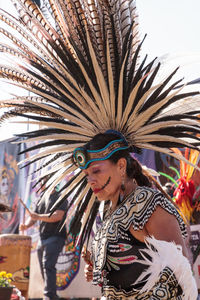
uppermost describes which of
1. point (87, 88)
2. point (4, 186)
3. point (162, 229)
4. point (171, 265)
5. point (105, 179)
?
point (87, 88)

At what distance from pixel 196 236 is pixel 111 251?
2928mm

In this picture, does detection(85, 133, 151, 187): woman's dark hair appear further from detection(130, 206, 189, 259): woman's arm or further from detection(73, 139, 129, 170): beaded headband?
detection(130, 206, 189, 259): woman's arm

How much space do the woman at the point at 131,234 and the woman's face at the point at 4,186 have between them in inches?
238

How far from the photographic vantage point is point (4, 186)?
27.0 feet

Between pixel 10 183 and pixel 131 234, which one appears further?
pixel 10 183

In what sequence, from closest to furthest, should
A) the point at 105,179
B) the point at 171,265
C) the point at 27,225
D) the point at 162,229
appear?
1. the point at 171,265
2. the point at 162,229
3. the point at 105,179
4. the point at 27,225

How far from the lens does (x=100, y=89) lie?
245cm

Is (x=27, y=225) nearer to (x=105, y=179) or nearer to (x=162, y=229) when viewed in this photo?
(x=105, y=179)

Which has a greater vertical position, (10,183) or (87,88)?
(87,88)

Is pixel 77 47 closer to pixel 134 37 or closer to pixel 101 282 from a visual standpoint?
pixel 134 37

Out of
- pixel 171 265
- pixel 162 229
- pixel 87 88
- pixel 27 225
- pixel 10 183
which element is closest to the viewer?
pixel 171 265

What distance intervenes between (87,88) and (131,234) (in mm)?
888

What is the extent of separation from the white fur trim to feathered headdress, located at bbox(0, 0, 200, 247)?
701mm

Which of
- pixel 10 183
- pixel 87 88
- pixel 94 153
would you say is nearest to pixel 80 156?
pixel 94 153
